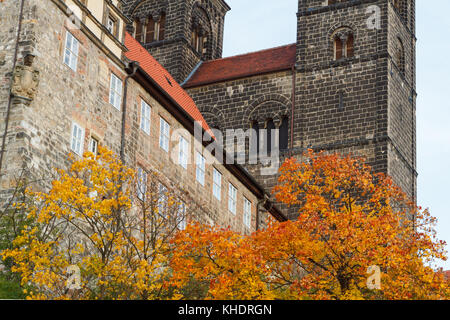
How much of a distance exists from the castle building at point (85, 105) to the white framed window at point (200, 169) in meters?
0.04

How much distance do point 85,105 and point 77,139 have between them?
1.30m

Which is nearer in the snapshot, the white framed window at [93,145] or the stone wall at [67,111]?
the stone wall at [67,111]

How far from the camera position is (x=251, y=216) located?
40.8 metres

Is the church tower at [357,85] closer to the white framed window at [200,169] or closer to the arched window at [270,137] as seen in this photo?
the arched window at [270,137]

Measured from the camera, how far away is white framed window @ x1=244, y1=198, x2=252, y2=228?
40.1m

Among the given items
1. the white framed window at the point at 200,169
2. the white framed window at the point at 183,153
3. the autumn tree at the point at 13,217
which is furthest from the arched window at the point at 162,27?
the autumn tree at the point at 13,217

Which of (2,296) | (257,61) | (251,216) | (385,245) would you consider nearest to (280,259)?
(385,245)

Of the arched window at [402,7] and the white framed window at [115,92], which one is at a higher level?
the arched window at [402,7]

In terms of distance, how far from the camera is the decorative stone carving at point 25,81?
26016 mm

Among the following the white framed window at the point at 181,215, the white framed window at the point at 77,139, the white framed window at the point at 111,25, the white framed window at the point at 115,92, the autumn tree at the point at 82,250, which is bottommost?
Answer: the autumn tree at the point at 82,250

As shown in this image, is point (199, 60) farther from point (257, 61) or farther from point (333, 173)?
point (333, 173)
